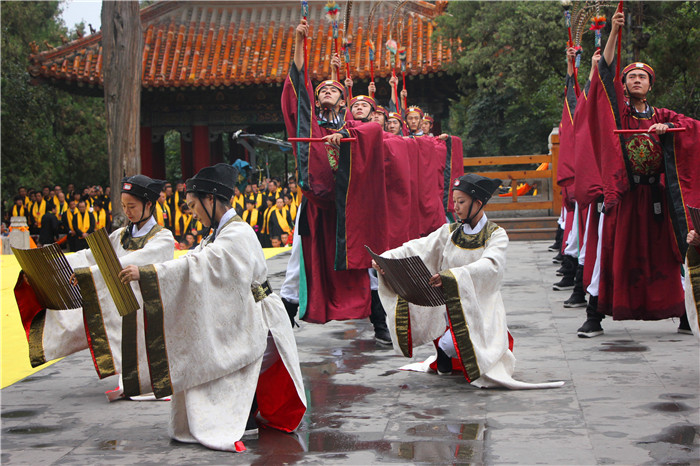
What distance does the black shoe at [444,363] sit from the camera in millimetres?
5117

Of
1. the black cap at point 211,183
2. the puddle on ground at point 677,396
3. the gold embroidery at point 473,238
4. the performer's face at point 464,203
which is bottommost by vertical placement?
the puddle on ground at point 677,396

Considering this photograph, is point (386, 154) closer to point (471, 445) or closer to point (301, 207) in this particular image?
point (301, 207)

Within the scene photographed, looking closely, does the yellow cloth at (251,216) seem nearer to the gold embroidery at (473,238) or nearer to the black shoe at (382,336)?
the black shoe at (382,336)

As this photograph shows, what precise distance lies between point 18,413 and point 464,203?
273 cm

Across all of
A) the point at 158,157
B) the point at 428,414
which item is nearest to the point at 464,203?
the point at 428,414

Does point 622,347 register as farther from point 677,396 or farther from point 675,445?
point 675,445

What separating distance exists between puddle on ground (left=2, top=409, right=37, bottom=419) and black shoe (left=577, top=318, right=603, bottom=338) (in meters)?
3.77

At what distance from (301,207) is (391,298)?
1.67 m

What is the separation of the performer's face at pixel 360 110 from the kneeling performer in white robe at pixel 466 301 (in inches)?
92.5

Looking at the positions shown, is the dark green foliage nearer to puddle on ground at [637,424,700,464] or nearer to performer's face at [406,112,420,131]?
performer's face at [406,112,420,131]

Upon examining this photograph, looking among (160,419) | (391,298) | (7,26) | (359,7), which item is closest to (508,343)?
(391,298)

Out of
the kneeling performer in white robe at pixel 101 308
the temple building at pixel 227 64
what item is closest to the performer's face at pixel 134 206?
the kneeling performer in white robe at pixel 101 308

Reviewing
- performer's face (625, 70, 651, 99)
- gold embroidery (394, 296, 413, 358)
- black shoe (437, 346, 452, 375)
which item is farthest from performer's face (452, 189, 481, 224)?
performer's face (625, 70, 651, 99)

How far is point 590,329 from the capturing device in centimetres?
614
